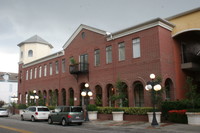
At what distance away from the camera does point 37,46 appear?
4328cm

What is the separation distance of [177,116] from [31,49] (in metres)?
32.5

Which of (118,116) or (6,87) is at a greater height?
(6,87)

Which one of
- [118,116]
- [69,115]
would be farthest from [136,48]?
[69,115]

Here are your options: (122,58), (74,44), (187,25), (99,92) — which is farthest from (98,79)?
(187,25)

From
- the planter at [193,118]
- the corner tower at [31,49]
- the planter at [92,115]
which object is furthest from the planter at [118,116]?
the corner tower at [31,49]

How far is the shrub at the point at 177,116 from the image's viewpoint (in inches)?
679

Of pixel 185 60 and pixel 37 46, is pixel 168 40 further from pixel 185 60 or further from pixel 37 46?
pixel 37 46

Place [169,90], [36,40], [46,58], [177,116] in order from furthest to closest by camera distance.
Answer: [36,40] < [46,58] < [169,90] < [177,116]

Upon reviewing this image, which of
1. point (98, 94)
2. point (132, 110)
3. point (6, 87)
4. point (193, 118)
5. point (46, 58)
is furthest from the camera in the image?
point (6, 87)

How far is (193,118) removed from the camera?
53.8 feet

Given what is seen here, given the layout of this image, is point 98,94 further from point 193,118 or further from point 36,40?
point 36,40

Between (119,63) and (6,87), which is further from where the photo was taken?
(6,87)

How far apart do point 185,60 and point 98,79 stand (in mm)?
9607

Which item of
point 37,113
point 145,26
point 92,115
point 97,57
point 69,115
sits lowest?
point 92,115
